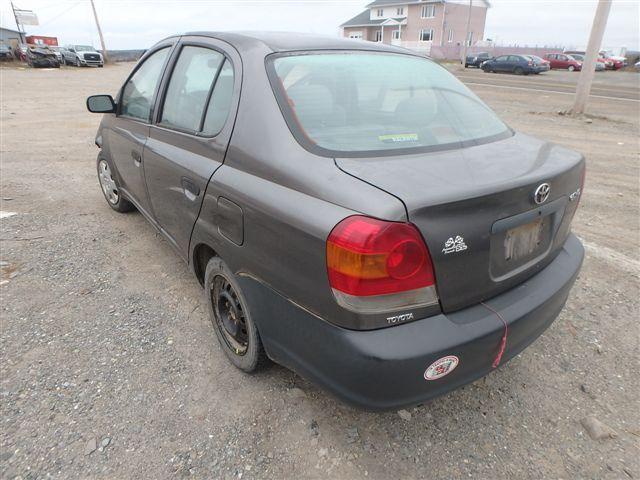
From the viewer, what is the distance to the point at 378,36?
62125mm

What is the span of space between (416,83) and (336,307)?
1531 mm

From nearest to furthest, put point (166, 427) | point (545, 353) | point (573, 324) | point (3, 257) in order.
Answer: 1. point (166, 427)
2. point (545, 353)
3. point (573, 324)
4. point (3, 257)

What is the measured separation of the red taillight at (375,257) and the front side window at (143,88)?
2.21 m

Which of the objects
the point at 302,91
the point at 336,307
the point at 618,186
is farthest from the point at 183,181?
the point at 618,186

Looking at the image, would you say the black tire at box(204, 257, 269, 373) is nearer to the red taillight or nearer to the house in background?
the red taillight

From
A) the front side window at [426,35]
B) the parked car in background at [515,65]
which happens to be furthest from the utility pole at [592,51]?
the front side window at [426,35]

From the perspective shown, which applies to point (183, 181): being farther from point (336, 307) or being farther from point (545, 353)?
point (545, 353)

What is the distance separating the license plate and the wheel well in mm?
1488

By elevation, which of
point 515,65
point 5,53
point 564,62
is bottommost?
point 564,62

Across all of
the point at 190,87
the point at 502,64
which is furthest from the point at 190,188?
the point at 502,64

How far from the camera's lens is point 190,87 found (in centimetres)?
271

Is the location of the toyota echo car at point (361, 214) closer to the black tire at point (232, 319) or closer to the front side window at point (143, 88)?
the black tire at point (232, 319)

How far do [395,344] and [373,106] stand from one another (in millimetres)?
1226

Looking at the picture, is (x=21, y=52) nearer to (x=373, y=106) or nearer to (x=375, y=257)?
(x=373, y=106)
